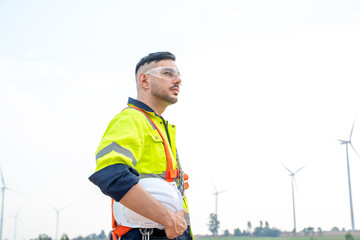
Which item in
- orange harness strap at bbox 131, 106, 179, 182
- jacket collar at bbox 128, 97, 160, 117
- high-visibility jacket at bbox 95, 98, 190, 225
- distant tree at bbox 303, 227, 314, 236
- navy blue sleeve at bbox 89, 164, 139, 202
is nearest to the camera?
navy blue sleeve at bbox 89, 164, 139, 202

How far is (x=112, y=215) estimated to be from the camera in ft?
→ 16.5

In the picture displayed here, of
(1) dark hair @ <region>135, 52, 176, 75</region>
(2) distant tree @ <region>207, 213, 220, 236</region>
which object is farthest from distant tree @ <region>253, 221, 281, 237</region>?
(1) dark hair @ <region>135, 52, 176, 75</region>

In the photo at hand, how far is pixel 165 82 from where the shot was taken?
18.0 feet

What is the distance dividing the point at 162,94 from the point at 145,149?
2.75 ft

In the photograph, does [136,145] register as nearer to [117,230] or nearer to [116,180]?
[116,180]

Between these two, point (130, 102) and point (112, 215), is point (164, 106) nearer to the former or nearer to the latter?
point (130, 102)

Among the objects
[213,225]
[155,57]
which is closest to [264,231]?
[213,225]

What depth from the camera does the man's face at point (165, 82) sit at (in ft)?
18.0

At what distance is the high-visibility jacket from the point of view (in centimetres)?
442

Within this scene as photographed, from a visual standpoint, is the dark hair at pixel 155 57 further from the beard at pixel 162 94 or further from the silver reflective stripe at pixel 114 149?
the silver reflective stripe at pixel 114 149

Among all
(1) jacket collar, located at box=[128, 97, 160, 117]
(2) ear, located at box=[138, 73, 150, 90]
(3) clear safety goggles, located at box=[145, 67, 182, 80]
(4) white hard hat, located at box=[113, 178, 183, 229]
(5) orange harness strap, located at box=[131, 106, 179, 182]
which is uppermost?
(3) clear safety goggles, located at box=[145, 67, 182, 80]

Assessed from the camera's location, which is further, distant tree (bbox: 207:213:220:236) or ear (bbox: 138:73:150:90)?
distant tree (bbox: 207:213:220:236)

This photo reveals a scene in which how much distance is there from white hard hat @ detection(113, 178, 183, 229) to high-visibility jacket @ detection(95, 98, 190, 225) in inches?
9.1

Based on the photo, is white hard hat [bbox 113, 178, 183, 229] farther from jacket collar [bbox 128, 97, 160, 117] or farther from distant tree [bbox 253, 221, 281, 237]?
distant tree [bbox 253, 221, 281, 237]
